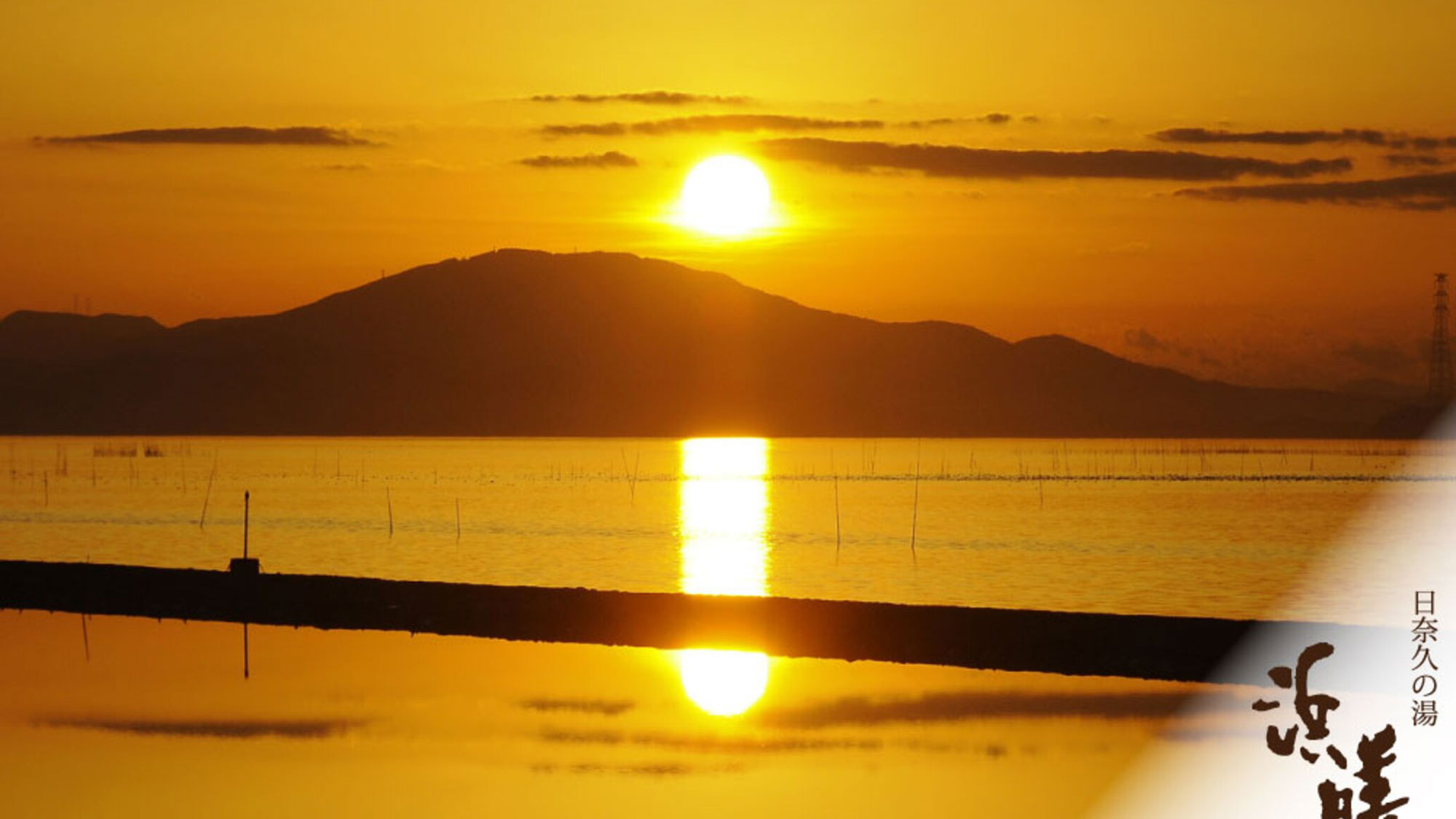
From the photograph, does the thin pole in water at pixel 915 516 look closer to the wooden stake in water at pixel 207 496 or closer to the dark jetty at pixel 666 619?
the wooden stake in water at pixel 207 496

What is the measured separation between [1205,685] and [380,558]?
38152 mm

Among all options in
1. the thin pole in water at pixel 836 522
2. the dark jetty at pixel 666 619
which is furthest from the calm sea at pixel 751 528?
the dark jetty at pixel 666 619

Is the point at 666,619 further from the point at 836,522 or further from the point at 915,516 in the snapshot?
the point at 915,516

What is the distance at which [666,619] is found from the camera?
1064 inches

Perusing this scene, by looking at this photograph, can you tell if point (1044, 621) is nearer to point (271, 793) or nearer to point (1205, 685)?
point (1205, 685)

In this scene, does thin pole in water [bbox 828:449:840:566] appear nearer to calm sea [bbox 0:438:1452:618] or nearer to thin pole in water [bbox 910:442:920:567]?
calm sea [bbox 0:438:1452:618]

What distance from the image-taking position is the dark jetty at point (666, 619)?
921 inches

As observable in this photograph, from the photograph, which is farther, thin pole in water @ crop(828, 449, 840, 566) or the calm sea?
thin pole in water @ crop(828, 449, 840, 566)

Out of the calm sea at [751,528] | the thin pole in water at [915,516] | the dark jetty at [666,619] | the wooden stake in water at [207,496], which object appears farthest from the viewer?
the wooden stake in water at [207,496]

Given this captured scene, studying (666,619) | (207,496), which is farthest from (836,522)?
(666,619)

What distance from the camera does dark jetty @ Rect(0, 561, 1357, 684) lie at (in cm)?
2339

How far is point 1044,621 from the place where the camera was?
24.2 meters

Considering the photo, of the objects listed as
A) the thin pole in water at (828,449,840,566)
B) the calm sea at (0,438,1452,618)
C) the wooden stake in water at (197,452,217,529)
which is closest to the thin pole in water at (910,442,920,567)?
the calm sea at (0,438,1452,618)

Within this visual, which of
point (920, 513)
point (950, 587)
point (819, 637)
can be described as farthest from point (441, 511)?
point (819, 637)
